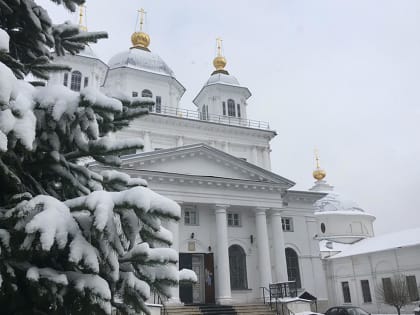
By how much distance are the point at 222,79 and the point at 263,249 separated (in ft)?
56.3

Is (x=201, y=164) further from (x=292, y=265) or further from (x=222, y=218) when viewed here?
(x=292, y=265)

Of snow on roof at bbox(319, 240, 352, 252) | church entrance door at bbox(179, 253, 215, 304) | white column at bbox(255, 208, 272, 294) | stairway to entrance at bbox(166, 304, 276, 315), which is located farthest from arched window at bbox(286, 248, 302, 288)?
snow on roof at bbox(319, 240, 352, 252)

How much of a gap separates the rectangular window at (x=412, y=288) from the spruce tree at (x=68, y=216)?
3265 cm

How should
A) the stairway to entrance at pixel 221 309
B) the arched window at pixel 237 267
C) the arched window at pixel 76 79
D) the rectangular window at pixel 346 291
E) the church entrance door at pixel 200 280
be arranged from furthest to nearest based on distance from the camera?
the rectangular window at pixel 346 291 → the arched window at pixel 76 79 → the arched window at pixel 237 267 → the church entrance door at pixel 200 280 → the stairway to entrance at pixel 221 309

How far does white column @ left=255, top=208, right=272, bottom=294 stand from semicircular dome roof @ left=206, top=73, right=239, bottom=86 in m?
14.7

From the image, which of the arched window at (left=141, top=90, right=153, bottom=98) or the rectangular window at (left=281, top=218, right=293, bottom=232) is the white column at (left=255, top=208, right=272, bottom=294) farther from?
the arched window at (left=141, top=90, right=153, bottom=98)

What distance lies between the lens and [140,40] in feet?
115

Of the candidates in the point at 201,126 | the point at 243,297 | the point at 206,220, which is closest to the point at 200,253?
→ the point at 206,220

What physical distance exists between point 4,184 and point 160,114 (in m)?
25.0

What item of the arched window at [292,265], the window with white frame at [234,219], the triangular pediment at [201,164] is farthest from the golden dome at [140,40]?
the arched window at [292,265]

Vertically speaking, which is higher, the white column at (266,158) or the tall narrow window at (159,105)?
the tall narrow window at (159,105)

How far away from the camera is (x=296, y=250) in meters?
26.0

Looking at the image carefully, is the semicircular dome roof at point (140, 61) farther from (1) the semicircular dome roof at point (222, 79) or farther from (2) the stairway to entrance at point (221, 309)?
(2) the stairway to entrance at point (221, 309)

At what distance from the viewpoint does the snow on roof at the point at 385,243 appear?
32.5 metres
